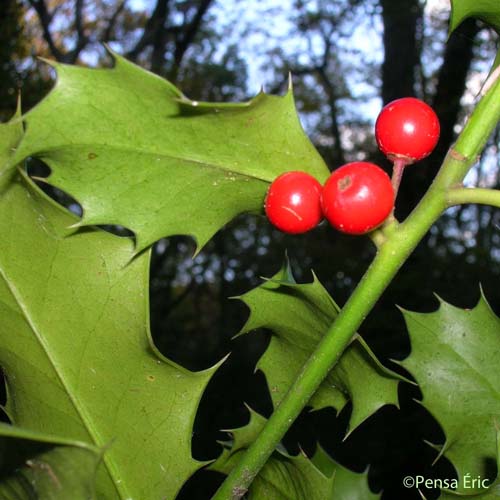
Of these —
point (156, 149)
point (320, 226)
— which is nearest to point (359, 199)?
point (156, 149)

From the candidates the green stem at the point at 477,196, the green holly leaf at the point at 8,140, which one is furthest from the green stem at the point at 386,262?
the green holly leaf at the point at 8,140

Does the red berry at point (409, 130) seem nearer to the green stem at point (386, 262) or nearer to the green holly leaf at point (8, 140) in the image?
the green stem at point (386, 262)

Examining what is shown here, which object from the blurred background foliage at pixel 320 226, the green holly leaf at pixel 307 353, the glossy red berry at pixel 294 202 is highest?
the glossy red berry at pixel 294 202

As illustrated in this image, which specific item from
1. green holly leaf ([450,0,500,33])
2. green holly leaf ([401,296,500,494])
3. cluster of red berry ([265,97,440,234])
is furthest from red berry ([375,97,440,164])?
green holly leaf ([401,296,500,494])

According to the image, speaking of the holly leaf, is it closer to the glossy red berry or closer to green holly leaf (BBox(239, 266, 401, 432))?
green holly leaf (BBox(239, 266, 401, 432))

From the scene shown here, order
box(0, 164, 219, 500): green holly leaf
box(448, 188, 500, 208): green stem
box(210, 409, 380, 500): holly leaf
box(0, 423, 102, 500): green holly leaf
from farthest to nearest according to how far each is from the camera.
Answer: box(210, 409, 380, 500): holly leaf, box(0, 164, 219, 500): green holly leaf, box(448, 188, 500, 208): green stem, box(0, 423, 102, 500): green holly leaf

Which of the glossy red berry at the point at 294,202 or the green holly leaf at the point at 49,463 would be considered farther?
the glossy red berry at the point at 294,202

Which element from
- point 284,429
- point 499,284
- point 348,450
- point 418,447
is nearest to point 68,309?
point 284,429
